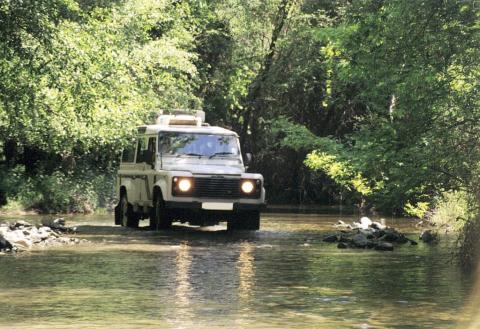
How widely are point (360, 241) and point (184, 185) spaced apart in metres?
4.56

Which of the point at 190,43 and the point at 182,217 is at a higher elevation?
the point at 190,43

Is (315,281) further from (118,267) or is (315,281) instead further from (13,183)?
(13,183)

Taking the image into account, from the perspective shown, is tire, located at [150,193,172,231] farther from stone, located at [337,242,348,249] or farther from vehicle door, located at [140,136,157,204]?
stone, located at [337,242,348,249]

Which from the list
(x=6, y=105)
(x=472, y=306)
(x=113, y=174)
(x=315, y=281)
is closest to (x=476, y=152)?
(x=315, y=281)

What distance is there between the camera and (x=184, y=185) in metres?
22.4

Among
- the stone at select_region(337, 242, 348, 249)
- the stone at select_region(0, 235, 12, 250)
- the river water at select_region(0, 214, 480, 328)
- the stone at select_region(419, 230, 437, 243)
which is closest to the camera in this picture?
the river water at select_region(0, 214, 480, 328)

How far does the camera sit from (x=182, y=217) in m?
23.4

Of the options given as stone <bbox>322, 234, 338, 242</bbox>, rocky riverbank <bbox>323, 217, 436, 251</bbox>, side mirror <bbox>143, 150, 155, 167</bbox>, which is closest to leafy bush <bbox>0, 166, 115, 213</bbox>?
side mirror <bbox>143, 150, 155, 167</bbox>

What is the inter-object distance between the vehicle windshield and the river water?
3658mm

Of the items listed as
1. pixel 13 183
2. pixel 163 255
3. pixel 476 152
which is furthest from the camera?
pixel 13 183

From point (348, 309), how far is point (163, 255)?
6.90 metres

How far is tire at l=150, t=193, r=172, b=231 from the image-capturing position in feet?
76.0

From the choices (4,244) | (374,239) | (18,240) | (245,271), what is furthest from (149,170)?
(245,271)

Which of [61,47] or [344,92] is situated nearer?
[61,47]
